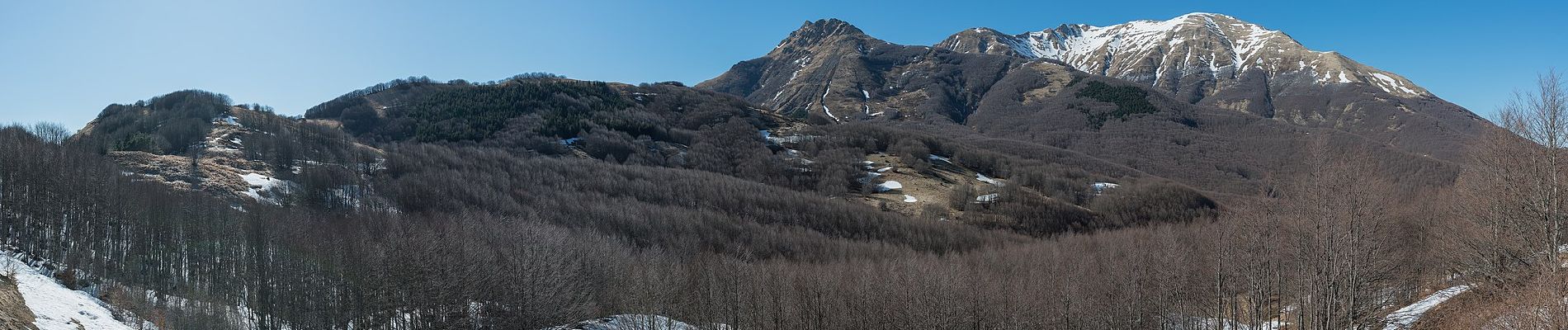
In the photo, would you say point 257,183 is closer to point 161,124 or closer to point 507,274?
point 507,274

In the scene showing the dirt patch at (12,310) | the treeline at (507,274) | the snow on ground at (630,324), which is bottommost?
the snow on ground at (630,324)

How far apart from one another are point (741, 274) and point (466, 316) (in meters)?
30.2

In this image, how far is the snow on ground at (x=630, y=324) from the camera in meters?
69.0

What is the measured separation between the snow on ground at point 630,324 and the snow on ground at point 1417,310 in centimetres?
5445

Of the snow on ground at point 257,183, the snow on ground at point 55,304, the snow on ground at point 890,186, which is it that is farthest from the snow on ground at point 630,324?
the snow on ground at point 890,186

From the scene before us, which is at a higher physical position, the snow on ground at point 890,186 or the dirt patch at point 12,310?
the dirt patch at point 12,310

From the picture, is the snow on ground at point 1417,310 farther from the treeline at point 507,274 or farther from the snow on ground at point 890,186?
the snow on ground at point 890,186

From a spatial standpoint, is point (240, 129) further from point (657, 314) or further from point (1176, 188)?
point (1176, 188)

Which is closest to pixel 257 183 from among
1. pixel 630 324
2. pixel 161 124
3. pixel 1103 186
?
pixel 161 124

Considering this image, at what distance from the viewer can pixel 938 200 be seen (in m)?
165

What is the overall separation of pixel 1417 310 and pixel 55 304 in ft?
283

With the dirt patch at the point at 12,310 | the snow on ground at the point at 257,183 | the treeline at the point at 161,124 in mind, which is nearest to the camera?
the dirt patch at the point at 12,310

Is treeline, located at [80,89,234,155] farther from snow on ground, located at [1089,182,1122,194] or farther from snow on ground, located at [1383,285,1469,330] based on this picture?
snow on ground, located at [1089,182,1122,194]

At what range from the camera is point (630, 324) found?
6956cm
